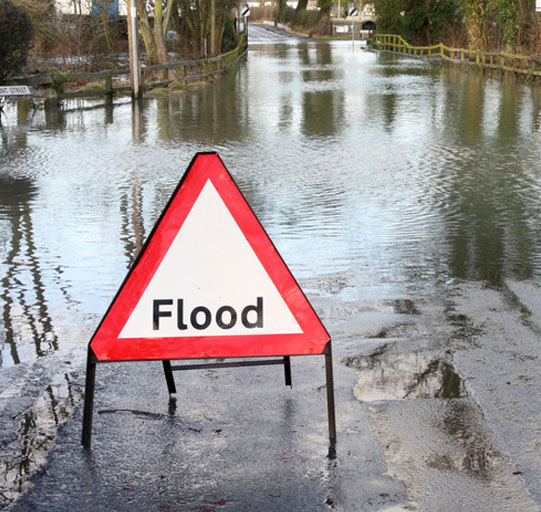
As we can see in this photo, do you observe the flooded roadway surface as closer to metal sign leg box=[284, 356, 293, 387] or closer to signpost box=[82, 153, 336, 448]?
metal sign leg box=[284, 356, 293, 387]

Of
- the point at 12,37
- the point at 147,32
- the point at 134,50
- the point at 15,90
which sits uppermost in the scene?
the point at 147,32

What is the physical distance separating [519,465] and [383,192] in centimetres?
714

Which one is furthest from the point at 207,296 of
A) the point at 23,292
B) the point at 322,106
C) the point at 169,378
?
the point at 322,106

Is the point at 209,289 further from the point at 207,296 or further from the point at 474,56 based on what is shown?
the point at 474,56

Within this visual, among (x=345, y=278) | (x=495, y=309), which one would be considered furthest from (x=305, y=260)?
(x=495, y=309)

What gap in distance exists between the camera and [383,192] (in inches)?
422

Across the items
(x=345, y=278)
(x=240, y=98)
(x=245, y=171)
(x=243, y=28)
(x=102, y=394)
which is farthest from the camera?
(x=243, y=28)

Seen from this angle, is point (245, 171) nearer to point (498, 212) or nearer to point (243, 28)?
point (498, 212)

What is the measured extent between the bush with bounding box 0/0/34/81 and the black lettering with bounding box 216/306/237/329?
1992 centimetres

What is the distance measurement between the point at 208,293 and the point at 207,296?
14 mm

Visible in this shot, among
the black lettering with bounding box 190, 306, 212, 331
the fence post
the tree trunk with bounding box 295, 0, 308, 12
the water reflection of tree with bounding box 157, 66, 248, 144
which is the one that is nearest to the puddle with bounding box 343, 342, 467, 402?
the black lettering with bounding box 190, 306, 212, 331

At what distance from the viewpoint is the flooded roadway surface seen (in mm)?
3656

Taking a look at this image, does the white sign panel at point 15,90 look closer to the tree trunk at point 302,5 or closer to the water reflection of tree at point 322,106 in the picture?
the water reflection of tree at point 322,106

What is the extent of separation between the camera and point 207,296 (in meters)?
3.94
